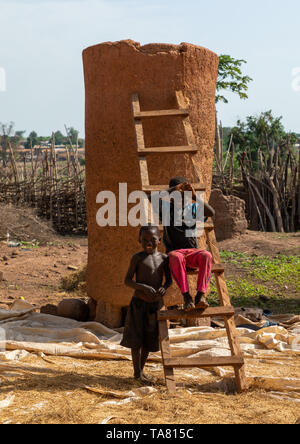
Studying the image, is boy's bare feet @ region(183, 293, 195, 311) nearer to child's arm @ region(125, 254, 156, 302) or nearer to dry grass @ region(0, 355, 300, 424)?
child's arm @ region(125, 254, 156, 302)

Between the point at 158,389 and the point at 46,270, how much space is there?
5.64m

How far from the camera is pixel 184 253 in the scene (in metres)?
3.91

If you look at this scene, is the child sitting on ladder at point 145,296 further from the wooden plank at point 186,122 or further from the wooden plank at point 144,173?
the wooden plank at point 186,122

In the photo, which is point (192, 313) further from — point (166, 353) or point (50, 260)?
point (50, 260)

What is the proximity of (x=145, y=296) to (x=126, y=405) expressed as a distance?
771mm

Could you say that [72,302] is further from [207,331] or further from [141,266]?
[141,266]

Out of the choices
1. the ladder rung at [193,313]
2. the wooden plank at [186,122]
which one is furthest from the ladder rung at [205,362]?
the wooden plank at [186,122]

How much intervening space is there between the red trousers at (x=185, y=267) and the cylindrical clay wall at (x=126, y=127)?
5.68 feet

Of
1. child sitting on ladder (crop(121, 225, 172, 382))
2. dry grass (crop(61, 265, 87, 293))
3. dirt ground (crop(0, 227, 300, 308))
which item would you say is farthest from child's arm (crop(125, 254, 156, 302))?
dry grass (crop(61, 265, 87, 293))

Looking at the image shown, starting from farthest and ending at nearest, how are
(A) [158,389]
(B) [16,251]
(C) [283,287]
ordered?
(B) [16,251] < (C) [283,287] < (A) [158,389]

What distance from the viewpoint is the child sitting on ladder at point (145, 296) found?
385 cm

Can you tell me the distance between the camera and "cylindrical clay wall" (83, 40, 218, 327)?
5.48 meters
